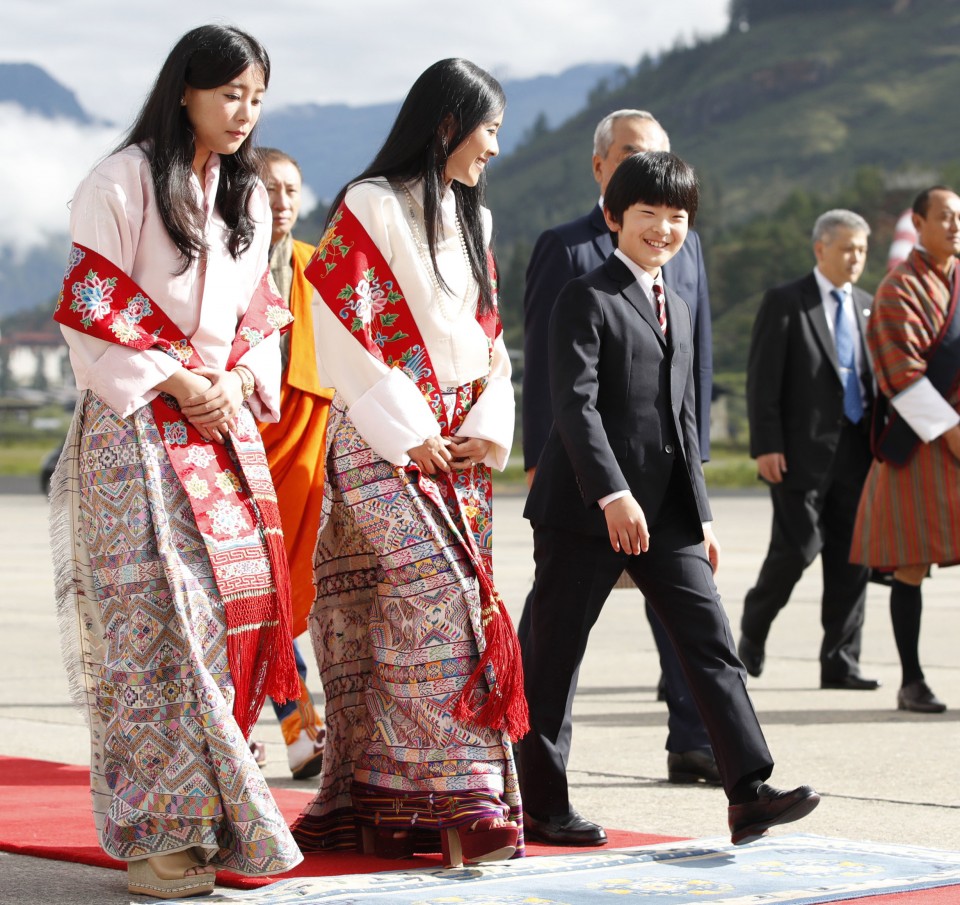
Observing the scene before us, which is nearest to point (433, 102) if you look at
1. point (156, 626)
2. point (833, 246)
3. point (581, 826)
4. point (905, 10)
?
point (156, 626)

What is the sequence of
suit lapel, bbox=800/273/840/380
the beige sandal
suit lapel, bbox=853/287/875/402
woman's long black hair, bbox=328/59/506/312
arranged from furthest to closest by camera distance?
suit lapel, bbox=853/287/875/402
suit lapel, bbox=800/273/840/380
woman's long black hair, bbox=328/59/506/312
the beige sandal

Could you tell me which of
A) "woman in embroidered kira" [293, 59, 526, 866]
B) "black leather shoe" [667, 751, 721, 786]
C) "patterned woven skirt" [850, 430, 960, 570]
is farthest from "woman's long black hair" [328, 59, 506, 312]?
"patterned woven skirt" [850, 430, 960, 570]

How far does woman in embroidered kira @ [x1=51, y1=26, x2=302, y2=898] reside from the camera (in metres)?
3.58

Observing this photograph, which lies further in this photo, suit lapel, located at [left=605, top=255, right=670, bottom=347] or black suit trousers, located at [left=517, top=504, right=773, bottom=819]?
suit lapel, located at [left=605, top=255, right=670, bottom=347]

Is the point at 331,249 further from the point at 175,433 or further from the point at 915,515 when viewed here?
the point at 915,515

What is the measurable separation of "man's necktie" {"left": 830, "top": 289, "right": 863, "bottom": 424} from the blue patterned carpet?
3.60m

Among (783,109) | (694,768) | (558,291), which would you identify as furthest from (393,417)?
(783,109)

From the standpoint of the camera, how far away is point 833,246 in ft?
24.3

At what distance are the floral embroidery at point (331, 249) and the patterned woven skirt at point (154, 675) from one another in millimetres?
597

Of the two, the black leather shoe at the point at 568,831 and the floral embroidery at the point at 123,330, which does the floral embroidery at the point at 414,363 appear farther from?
the black leather shoe at the point at 568,831

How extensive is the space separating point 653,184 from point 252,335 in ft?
3.46

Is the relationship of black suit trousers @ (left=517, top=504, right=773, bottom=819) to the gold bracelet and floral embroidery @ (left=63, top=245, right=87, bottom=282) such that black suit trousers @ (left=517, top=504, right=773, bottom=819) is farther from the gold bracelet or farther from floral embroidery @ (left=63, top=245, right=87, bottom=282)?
floral embroidery @ (left=63, top=245, right=87, bottom=282)

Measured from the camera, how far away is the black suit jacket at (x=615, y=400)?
4078 mm

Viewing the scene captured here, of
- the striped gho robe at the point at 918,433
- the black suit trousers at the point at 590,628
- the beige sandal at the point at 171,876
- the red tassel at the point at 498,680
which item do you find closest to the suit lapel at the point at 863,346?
the striped gho robe at the point at 918,433
